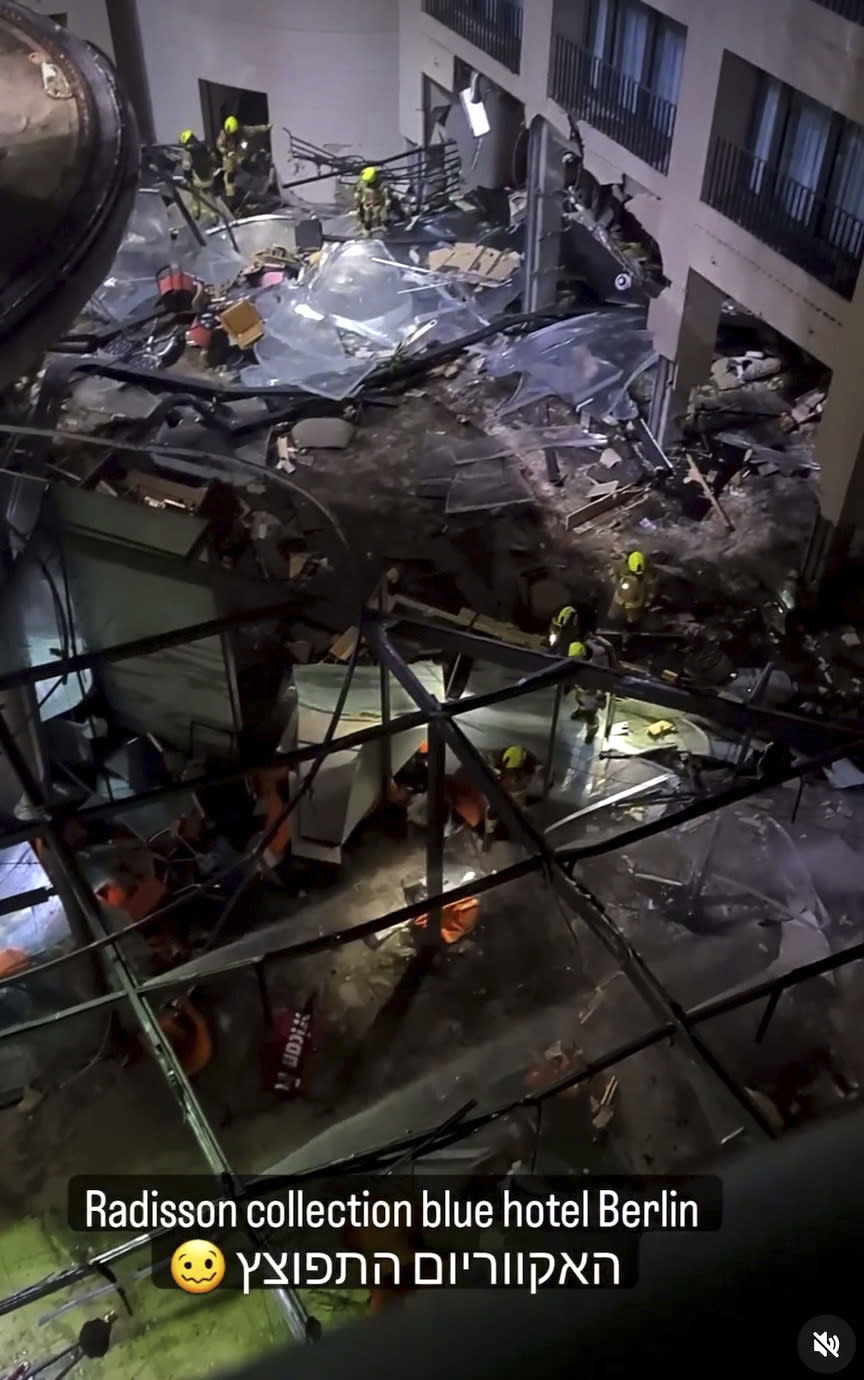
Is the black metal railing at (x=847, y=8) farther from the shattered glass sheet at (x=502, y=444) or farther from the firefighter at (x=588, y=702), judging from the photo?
the firefighter at (x=588, y=702)

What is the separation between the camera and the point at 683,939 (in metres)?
5.47

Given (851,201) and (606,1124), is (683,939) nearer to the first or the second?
(606,1124)

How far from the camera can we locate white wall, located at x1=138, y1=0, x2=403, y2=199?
10.6m

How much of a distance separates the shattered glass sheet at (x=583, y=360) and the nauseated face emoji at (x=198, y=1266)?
6510 mm

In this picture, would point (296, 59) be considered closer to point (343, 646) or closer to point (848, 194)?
point (848, 194)

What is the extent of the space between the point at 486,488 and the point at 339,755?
3.13 m

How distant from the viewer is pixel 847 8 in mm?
5953

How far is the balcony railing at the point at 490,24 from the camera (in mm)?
9078

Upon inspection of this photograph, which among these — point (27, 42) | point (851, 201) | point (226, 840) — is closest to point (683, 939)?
point (226, 840)

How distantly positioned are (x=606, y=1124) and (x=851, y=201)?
523 centimetres

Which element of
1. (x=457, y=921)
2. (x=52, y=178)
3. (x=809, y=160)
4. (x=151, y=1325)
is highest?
(x=52, y=178)

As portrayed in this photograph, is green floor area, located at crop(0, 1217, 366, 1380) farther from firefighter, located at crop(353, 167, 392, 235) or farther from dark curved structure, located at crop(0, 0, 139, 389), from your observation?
firefighter, located at crop(353, 167, 392, 235)


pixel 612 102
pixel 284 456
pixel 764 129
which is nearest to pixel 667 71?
pixel 612 102

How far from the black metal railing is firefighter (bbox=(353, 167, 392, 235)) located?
538 cm
